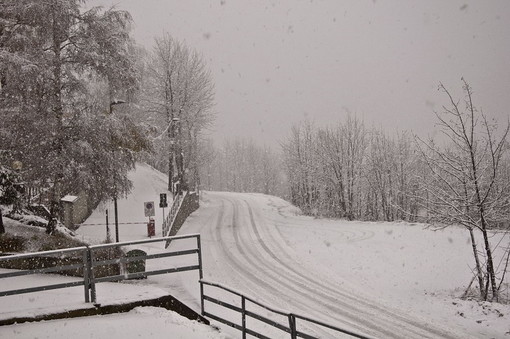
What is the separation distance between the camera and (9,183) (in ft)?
50.5

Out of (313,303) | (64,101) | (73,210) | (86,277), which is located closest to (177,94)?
(73,210)

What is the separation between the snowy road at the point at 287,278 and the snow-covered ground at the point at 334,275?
0.14 feet

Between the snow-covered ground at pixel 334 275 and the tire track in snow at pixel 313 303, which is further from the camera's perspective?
the tire track in snow at pixel 313 303

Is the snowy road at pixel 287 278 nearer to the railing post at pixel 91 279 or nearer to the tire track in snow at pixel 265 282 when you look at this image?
the tire track in snow at pixel 265 282

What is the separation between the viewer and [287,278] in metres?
17.3

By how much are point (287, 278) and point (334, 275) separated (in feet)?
7.62

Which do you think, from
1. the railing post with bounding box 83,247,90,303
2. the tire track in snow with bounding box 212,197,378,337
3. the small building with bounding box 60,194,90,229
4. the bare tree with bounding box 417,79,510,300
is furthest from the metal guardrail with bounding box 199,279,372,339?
the small building with bounding box 60,194,90,229

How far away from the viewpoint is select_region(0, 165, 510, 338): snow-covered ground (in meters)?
11.7

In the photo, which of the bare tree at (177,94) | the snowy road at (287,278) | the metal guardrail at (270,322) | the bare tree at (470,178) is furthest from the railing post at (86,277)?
the bare tree at (177,94)

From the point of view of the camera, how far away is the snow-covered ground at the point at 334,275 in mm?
11672

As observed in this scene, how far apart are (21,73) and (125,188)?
5.99 meters

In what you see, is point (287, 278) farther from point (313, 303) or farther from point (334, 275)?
point (313, 303)

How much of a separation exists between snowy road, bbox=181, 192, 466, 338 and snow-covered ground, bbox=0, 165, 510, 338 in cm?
4

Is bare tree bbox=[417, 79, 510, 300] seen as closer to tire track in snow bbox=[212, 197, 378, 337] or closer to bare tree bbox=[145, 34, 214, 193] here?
tire track in snow bbox=[212, 197, 378, 337]
